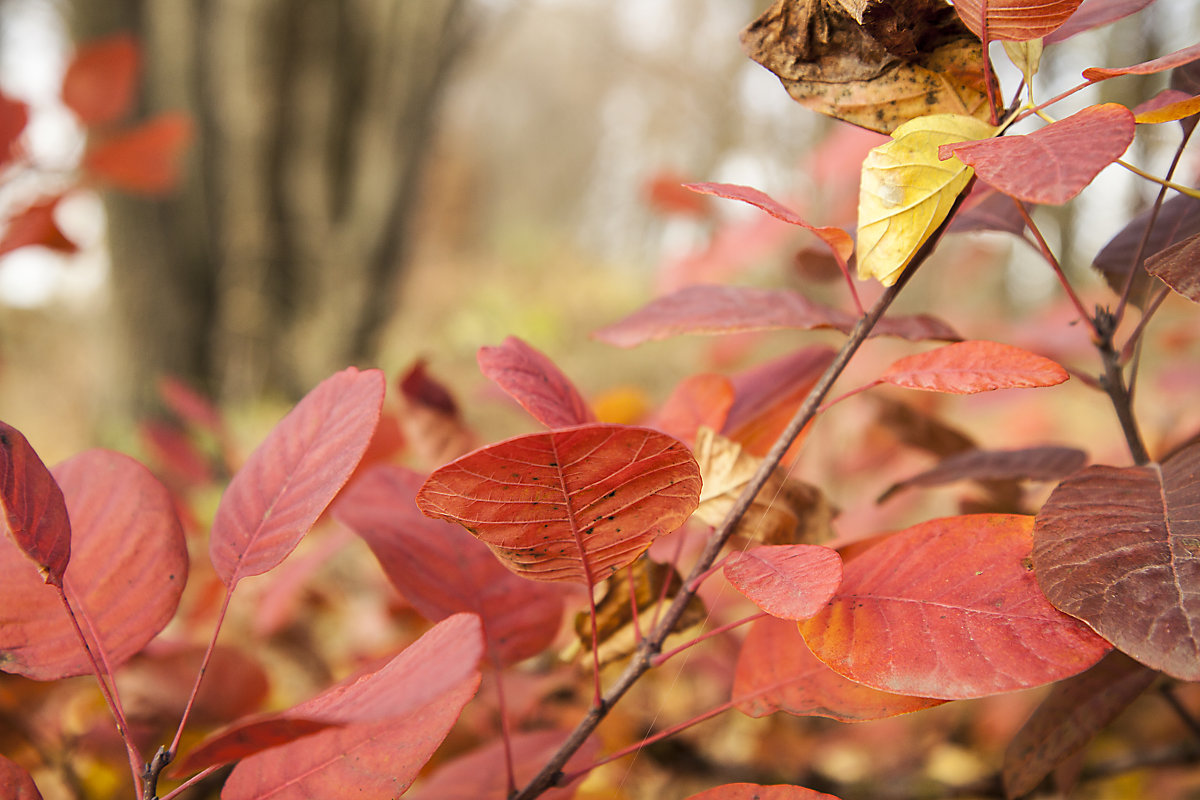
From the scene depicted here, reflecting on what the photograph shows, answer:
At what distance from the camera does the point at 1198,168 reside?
587 millimetres

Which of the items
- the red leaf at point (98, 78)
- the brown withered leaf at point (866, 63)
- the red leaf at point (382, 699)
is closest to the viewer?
the red leaf at point (382, 699)

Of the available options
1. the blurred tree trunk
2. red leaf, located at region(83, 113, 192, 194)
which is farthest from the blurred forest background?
red leaf, located at region(83, 113, 192, 194)

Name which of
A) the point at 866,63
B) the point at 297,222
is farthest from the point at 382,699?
the point at 297,222

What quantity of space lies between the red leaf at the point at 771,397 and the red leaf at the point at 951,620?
114mm

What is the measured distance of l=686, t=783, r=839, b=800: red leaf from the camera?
0.29 metres

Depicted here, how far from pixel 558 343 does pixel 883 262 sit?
4.24 meters

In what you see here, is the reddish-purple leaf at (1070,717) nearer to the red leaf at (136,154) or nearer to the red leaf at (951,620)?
the red leaf at (951,620)

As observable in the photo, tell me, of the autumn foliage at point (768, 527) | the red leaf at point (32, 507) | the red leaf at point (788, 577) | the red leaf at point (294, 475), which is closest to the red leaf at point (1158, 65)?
the autumn foliage at point (768, 527)

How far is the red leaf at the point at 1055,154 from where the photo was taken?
215 mm

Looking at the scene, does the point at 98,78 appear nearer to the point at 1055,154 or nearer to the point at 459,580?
the point at 459,580

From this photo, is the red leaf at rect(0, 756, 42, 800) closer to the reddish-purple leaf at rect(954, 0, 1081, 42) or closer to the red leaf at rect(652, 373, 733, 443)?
the red leaf at rect(652, 373, 733, 443)

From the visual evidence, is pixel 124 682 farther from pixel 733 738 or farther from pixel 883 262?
pixel 733 738

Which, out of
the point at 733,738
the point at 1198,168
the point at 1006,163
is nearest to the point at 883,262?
the point at 1006,163

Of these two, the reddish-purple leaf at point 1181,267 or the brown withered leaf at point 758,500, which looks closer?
the reddish-purple leaf at point 1181,267
